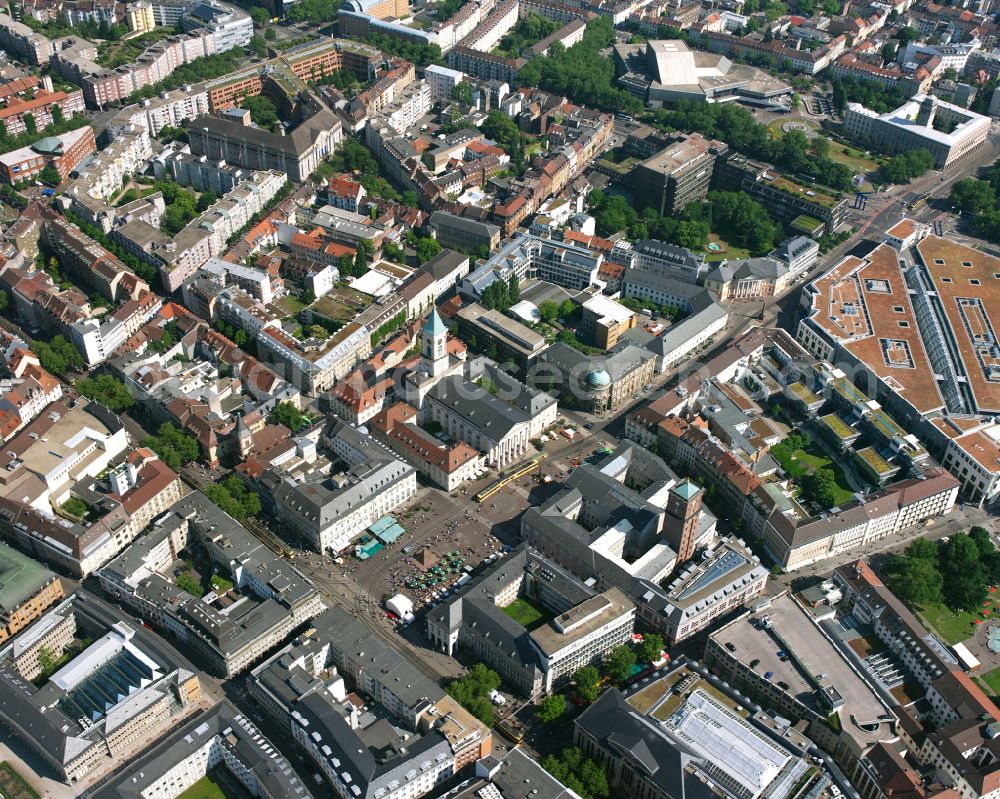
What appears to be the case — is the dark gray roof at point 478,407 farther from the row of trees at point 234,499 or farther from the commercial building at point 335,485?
the row of trees at point 234,499

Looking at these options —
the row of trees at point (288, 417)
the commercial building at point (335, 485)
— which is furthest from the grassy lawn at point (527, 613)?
the row of trees at point (288, 417)

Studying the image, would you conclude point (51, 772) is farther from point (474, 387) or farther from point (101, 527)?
point (474, 387)

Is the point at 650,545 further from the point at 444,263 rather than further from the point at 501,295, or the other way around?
the point at 444,263

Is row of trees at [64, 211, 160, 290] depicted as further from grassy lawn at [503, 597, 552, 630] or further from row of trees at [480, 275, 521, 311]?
grassy lawn at [503, 597, 552, 630]

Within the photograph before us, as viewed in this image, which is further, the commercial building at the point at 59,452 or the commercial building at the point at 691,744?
the commercial building at the point at 59,452

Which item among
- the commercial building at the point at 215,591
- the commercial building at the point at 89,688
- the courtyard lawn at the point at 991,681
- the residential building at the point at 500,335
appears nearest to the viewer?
the commercial building at the point at 89,688

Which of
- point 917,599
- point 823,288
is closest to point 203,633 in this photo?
point 917,599

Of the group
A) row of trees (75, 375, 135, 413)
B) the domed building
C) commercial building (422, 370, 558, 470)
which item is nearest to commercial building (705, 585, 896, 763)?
commercial building (422, 370, 558, 470)
